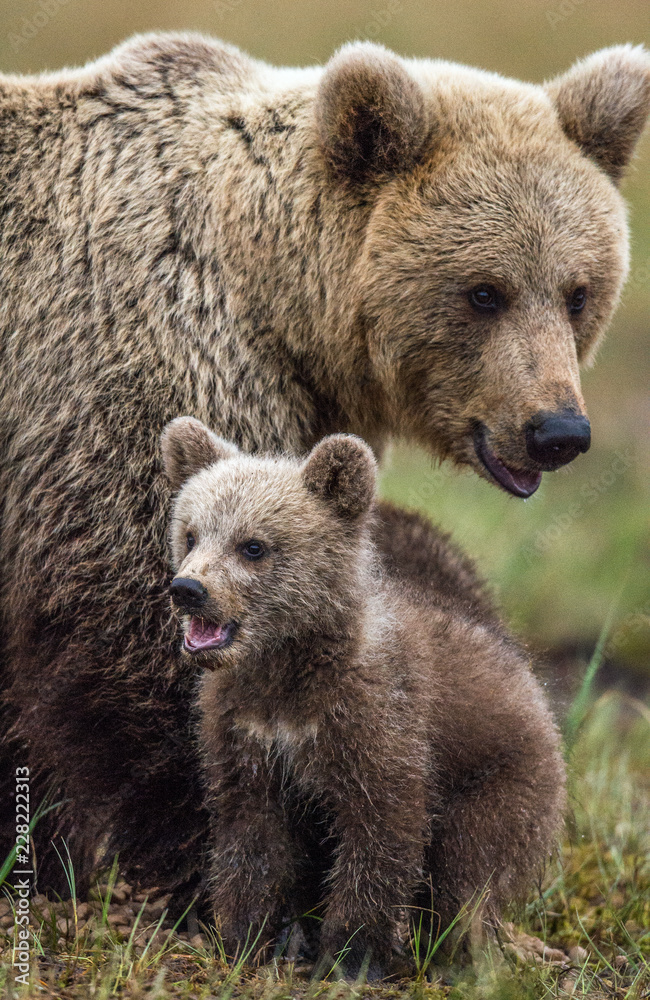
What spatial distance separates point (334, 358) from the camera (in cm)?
567

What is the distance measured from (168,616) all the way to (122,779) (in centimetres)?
70

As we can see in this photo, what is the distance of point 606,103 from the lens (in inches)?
226

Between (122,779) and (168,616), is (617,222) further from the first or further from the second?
(122,779)

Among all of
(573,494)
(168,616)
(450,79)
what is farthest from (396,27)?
(168,616)

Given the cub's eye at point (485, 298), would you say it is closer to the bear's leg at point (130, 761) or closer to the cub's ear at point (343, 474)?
the cub's ear at point (343, 474)

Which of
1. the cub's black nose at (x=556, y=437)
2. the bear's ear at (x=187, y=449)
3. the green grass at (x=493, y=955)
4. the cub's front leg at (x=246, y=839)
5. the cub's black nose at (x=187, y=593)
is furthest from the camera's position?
the cub's black nose at (x=556, y=437)

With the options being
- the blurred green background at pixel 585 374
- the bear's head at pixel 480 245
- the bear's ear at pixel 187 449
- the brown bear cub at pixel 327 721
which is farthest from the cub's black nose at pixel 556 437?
the bear's ear at pixel 187 449

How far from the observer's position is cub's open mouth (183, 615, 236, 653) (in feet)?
14.0

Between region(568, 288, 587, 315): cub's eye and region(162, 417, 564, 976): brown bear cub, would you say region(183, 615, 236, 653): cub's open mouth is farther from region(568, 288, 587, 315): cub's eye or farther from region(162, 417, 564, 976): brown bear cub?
region(568, 288, 587, 315): cub's eye

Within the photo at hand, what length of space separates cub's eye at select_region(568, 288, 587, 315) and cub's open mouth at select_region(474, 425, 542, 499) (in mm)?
650

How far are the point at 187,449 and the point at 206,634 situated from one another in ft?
2.65

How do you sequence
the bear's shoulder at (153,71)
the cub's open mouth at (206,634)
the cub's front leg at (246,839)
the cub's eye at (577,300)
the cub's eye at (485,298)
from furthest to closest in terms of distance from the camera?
the bear's shoulder at (153,71), the cub's eye at (577,300), the cub's eye at (485,298), the cub's front leg at (246,839), the cub's open mouth at (206,634)

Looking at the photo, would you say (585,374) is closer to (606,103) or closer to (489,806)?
(606,103)

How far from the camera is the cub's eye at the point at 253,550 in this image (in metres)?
4.47
